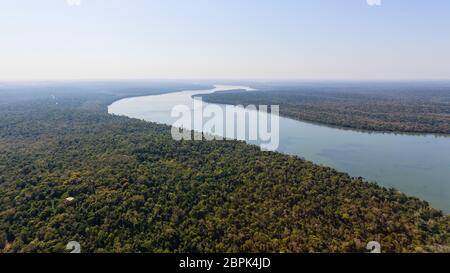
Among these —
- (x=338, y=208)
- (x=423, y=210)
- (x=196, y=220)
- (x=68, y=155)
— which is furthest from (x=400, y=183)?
(x=68, y=155)

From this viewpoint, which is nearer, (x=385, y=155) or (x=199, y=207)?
(x=199, y=207)

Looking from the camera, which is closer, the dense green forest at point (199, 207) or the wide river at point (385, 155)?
the dense green forest at point (199, 207)

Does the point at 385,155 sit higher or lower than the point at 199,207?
higher
